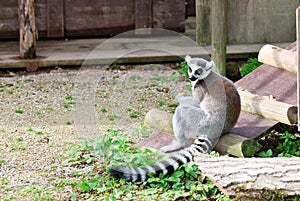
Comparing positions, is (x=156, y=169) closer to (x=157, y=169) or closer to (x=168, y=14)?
(x=157, y=169)

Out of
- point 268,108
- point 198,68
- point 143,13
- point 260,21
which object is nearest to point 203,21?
point 260,21

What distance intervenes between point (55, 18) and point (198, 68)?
17.2 ft

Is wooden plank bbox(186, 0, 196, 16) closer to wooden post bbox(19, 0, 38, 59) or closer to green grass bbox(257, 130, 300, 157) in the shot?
wooden post bbox(19, 0, 38, 59)

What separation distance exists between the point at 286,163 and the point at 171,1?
245 inches

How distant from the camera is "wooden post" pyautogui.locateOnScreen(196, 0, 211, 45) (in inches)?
352

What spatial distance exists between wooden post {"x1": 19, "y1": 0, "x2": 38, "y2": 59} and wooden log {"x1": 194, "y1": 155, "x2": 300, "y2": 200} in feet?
15.4

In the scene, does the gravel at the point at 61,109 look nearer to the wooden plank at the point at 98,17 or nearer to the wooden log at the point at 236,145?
the wooden log at the point at 236,145

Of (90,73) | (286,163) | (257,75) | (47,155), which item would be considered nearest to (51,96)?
(90,73)

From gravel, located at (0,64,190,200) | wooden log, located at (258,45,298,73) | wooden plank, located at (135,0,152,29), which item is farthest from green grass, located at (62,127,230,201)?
wooden plank, located at (135,0,152,29)

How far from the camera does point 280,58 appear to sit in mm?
6379

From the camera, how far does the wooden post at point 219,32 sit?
7465mm

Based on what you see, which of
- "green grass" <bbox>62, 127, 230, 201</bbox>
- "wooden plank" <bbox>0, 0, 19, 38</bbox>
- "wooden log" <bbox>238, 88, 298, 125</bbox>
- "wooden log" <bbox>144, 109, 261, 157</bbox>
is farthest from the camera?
"wooden plank" <bbox>0, 0, 19, 38</bbox>

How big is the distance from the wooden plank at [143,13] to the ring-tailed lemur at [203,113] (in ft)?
16.3

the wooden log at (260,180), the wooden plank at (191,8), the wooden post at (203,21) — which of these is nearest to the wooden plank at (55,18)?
the wooden post at (203,21)
